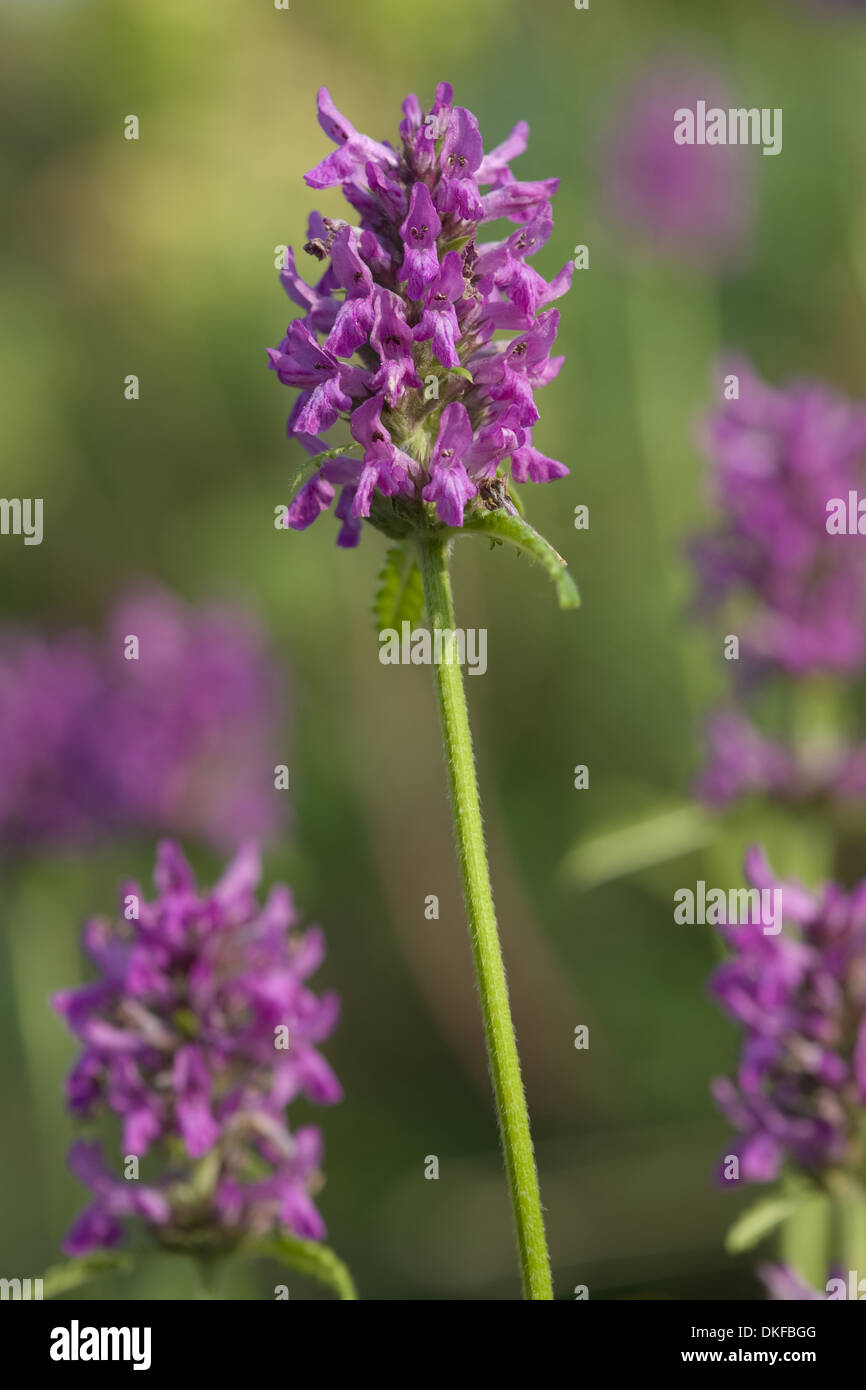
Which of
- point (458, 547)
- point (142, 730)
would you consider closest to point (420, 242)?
point (142, 730)

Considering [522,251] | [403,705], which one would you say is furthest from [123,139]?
[522,251]

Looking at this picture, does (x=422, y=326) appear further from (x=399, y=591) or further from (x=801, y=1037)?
(x=801, y=1037)

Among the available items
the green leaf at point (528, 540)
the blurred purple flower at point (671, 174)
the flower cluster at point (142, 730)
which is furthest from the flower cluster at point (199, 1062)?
the blurred purple flower at point (671, 174)

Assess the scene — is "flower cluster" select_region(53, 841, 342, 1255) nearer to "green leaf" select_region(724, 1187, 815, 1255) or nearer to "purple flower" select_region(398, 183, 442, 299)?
"green leaf" select_region(724, 1187, 815, 1255)

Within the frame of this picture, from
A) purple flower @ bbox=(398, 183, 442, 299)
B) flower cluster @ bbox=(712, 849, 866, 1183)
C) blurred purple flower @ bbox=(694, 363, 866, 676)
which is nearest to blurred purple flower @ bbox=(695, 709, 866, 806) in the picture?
blurred purple flower @ bbox=(694, 363, 866, 676)
